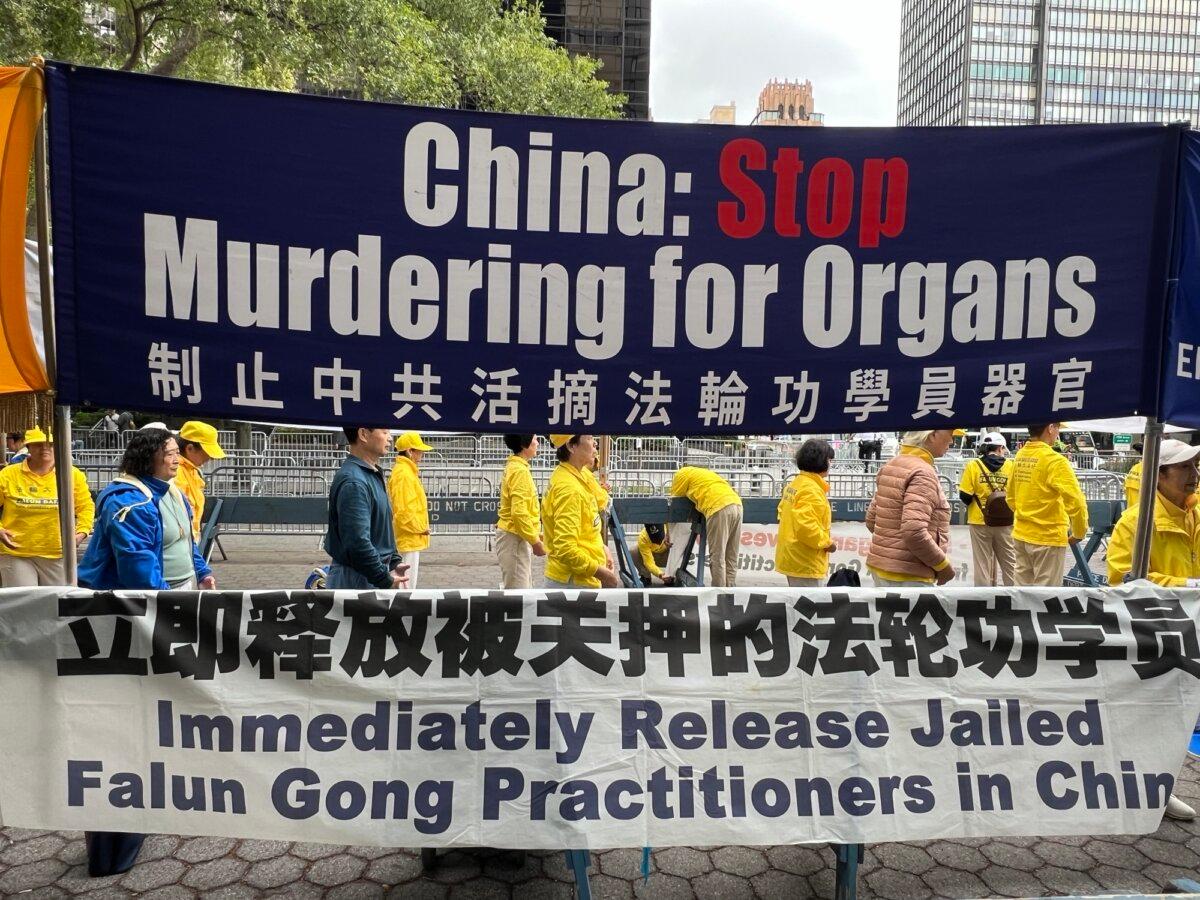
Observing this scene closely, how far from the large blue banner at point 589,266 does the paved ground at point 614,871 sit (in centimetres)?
193

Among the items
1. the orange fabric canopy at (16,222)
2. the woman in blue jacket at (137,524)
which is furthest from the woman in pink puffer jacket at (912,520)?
the orange fabric canopy at (16,222)

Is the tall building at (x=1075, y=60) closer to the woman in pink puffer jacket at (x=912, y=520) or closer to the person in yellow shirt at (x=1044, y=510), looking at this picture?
the person in yellow shirt at (x=1044, y=510)

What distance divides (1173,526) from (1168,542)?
11 cm

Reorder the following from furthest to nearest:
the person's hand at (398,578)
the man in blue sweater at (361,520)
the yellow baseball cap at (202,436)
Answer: the yellow baseball cap at (202,436) < the person's hand at (398,578) < the man in blue sweater at (361,520)

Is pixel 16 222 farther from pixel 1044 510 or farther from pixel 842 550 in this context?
pixel 842 550

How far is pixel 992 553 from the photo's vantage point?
7.90 meters

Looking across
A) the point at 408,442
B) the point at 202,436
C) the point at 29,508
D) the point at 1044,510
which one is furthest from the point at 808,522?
the point at 29,508

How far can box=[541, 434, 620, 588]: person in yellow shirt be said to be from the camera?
472 centimetres

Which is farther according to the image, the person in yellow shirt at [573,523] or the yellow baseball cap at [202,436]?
the yellow baseball cap at [202,436]

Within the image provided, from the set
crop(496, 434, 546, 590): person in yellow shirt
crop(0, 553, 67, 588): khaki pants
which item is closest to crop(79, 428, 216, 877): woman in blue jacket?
crop(0, 553, 67, 588): khaki pants

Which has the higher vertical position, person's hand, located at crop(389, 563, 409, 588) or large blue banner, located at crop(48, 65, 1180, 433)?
large blue banner, located at crop(48, 65, 1180, 433)

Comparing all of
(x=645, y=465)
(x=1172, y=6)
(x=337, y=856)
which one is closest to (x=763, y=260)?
(x=337, y=856)

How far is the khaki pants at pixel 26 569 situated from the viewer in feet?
19.1

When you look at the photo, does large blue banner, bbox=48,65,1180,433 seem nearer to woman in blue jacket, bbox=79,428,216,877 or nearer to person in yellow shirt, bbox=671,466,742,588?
woman in blue jacket, bbox=79,428,216,877
